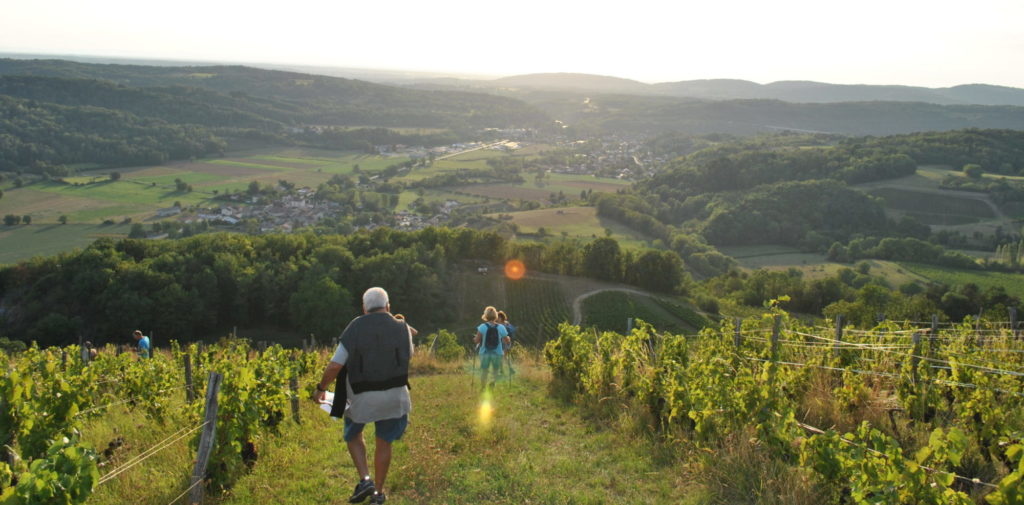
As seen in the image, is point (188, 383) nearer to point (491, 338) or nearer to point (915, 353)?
point (491, 338)

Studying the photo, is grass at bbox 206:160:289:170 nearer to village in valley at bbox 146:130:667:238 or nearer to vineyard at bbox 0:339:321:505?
village in valley at bbox 146:130:667:238

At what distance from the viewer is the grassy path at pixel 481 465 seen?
5.71 meters

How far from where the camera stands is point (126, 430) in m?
7.18

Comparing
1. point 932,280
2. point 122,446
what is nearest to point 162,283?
point 122,446

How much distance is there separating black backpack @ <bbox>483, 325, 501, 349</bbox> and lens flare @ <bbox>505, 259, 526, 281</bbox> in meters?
41.2

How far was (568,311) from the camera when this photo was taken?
148 ft

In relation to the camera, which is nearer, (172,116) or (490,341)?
(490,341)

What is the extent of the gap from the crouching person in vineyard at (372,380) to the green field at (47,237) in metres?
63.5

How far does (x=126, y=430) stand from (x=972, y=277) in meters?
77.6

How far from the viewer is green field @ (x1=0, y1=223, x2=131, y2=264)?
180 feet

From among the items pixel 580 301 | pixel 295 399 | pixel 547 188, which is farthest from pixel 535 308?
pixel 547 188

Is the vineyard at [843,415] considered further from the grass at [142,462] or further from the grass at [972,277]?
the grass at [972,277]

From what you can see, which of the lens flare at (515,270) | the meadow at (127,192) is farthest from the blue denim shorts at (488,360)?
the meadow at (127,192)

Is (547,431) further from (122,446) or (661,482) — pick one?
(122,446)
